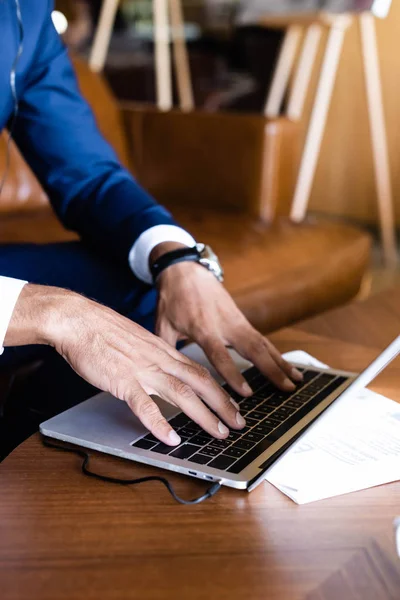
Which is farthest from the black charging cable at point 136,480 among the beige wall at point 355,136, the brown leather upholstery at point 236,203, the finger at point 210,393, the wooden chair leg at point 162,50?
the beige wall at point 355,136

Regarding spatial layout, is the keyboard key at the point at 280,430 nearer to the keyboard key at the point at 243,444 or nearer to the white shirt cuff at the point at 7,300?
the keyboard key at the point at 243,444

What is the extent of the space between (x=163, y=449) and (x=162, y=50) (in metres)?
3.71

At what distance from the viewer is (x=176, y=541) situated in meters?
0.59

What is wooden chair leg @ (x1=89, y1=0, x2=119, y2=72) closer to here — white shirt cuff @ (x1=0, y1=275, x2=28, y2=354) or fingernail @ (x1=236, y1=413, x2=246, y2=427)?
white shirt cuff @ (x1=0, y1=275, x2=28, y2=354)

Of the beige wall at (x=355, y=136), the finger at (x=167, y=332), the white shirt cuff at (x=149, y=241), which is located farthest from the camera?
the beige wall at (x=355, y=136)

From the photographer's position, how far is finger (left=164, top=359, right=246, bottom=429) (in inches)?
30.0

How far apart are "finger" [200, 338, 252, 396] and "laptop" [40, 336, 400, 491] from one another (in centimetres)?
1

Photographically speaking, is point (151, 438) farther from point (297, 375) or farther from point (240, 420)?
point (297, 375)

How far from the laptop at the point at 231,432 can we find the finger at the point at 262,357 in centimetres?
1

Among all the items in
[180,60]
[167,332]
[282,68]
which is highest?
[167,332]

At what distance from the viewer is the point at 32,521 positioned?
62cm

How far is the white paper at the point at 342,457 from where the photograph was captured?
67 cm

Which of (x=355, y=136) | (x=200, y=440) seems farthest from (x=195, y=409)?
(x=355, y=136)

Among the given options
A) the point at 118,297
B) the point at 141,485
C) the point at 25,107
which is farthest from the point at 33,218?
the point at 141,485
